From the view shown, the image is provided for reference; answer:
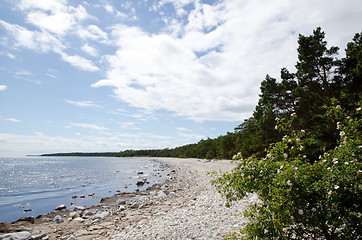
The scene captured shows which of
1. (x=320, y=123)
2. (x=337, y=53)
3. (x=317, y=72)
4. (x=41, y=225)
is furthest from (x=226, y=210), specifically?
(x=337, y=53)

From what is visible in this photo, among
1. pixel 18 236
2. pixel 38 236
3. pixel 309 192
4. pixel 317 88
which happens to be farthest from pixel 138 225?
pixel 317 88

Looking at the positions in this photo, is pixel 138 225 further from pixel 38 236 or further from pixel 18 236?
pixel 18 236

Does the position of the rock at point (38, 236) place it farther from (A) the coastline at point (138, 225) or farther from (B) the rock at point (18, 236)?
(B) the rock at point (18, 236)

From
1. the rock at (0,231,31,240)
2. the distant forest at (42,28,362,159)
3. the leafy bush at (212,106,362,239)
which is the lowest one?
the rock at (0,231,31,240)

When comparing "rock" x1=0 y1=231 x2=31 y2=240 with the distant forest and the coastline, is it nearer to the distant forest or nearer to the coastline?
the coastline

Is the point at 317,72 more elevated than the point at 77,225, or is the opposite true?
the point at 317,72

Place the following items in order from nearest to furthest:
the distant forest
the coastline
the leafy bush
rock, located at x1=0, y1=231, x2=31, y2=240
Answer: the leafy bush, the coastline, rock, located at x1=0, y1=231, x2=31, y2=240, the distant forest

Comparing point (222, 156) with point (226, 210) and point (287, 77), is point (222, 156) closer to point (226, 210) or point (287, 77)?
point (287, 77)

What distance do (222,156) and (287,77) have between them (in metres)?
39.8

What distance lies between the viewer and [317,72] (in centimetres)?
1734

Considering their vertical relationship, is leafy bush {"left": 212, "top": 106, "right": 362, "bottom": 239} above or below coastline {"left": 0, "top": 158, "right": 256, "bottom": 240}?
above

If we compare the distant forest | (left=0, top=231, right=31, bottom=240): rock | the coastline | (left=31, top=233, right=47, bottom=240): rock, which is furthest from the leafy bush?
the distant forest

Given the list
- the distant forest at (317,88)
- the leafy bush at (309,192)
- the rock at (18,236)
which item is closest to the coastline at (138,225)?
the rock at (18,236)

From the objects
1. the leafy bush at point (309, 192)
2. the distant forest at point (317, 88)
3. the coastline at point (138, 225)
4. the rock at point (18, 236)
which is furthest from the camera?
the distant forest at point (317, 88)
